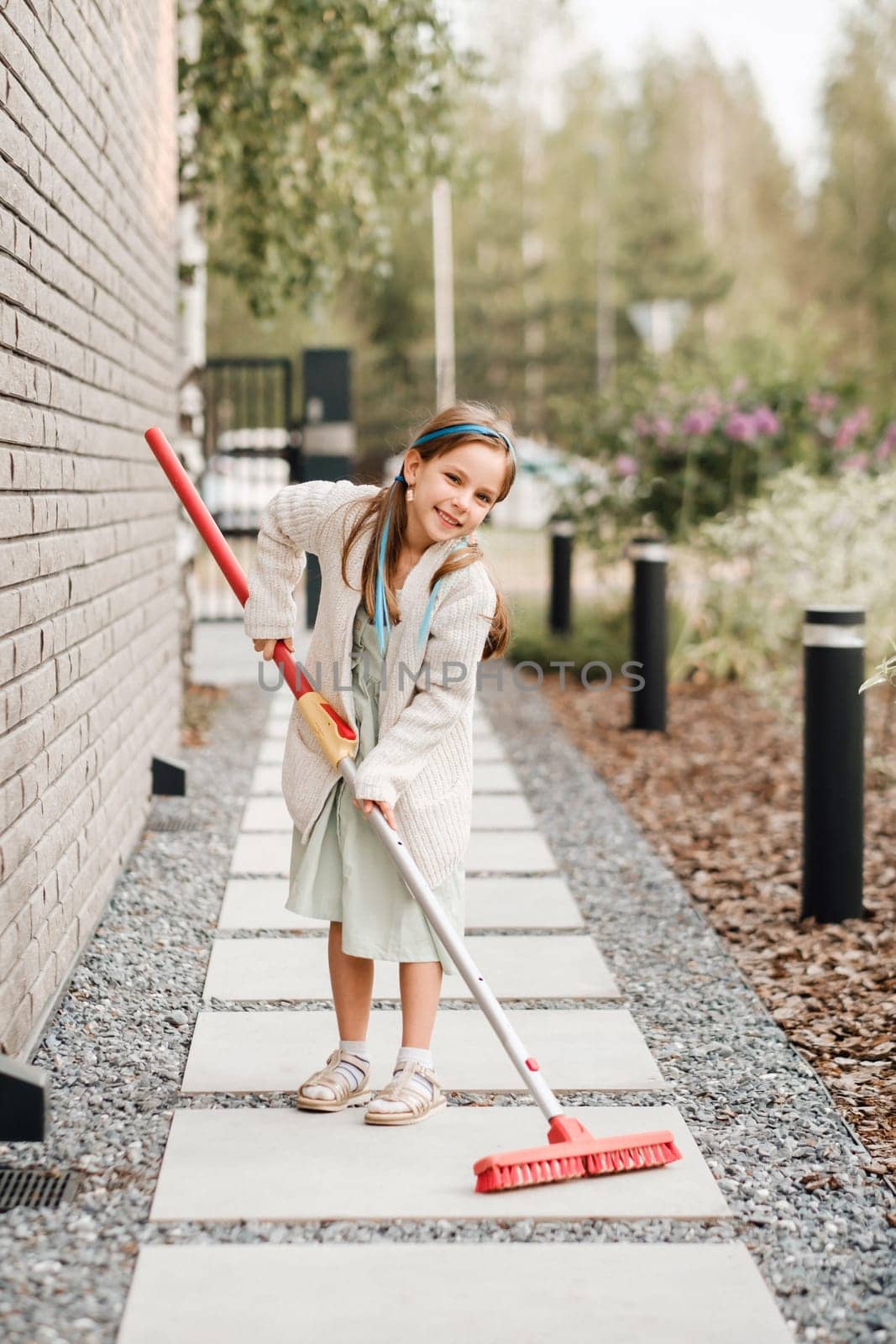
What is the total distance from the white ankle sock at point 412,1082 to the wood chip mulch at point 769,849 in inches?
33.2

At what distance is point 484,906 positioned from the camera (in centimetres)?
455

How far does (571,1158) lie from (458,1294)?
1.46ft

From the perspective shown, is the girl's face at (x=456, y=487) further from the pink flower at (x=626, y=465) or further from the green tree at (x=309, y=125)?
the pink flower at (x=626, y=465)

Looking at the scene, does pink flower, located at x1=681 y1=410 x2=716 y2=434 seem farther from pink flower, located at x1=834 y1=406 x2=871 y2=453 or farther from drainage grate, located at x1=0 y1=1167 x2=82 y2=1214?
drainage grate, located at x1=0 y1=1167 x2=82 y2=1214

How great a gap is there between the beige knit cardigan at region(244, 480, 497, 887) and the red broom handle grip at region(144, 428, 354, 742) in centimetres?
3

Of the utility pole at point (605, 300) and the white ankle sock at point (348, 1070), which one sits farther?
the utility pole at point (605, 300)

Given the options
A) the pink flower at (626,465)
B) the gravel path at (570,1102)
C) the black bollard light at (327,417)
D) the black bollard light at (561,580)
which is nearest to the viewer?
the gravel path at (570,1102)

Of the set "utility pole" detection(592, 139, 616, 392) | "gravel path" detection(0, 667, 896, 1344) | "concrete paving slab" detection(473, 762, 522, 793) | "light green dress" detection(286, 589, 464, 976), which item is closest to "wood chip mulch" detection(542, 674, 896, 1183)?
"gravel path" detection(0, 667, 896, 1344)

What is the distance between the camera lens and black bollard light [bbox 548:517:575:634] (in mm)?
11133

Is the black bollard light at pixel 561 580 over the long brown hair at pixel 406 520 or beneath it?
beneath

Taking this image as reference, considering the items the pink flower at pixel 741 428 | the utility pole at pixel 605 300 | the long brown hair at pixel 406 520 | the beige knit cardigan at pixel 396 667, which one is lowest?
the beige knit cardigan at pixel 396 667

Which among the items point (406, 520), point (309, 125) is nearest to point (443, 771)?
point (406, 520)

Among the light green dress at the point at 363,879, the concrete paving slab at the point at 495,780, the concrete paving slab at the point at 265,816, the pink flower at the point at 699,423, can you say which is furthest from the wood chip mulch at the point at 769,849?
the pink flower at the point at 699,423

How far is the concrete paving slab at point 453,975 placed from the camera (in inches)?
147
